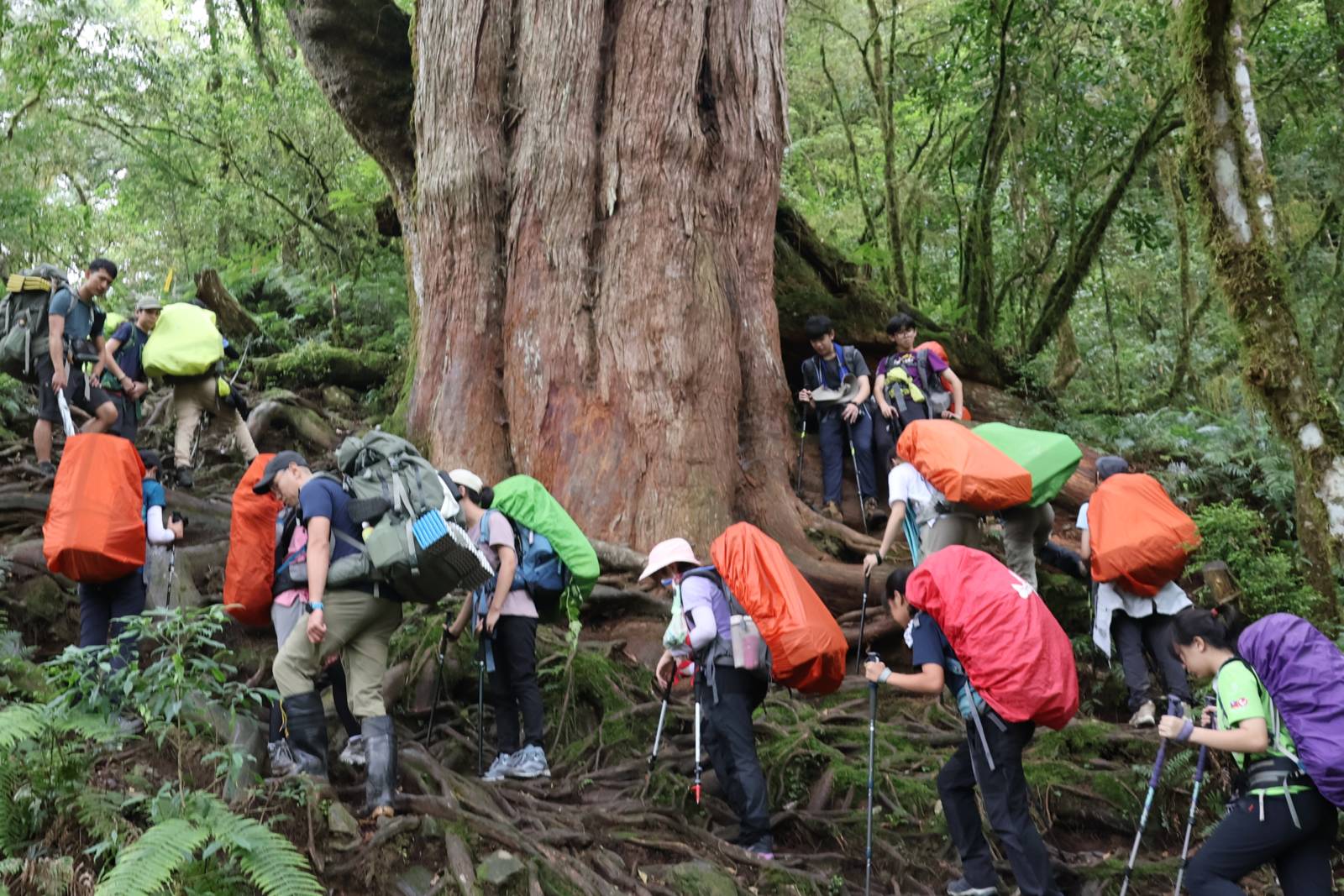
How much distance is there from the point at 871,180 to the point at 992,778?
1777 centimetres

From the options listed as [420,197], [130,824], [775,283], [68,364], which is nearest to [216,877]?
[130,824]

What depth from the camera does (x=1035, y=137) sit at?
54.2 ft

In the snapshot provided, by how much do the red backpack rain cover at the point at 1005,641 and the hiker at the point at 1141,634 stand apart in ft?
8.20

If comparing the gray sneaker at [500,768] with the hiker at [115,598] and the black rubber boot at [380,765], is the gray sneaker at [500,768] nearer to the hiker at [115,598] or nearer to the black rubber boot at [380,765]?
the black rubber boot at [380,765]

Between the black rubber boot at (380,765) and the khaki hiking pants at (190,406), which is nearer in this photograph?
the black rubber boot at (380,765)

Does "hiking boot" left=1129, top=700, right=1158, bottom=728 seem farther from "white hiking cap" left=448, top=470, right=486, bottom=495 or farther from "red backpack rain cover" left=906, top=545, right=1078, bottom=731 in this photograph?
"white hiking cap" left=448, top=470, right=486, bottom=495

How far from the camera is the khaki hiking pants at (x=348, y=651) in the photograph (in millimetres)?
5516

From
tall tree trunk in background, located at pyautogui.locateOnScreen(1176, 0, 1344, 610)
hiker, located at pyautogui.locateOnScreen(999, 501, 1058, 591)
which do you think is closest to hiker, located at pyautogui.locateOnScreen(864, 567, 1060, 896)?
hiker, located at pyautogui.locateOnScreen(999, 501, 1058, 591)

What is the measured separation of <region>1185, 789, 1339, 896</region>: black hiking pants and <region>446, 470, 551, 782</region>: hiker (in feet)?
11.6

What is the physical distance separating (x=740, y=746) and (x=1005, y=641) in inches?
62.2

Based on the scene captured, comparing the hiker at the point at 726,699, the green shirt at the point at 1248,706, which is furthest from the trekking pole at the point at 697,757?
the green shirt at the point at 1248,706

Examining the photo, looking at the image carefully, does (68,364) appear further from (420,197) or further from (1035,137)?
(1035,137)

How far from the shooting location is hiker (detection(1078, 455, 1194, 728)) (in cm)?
762

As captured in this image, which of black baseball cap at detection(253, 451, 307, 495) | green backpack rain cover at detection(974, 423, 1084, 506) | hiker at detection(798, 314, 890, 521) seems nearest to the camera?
black baseball cap at detection(253, 451, 307, 495)
